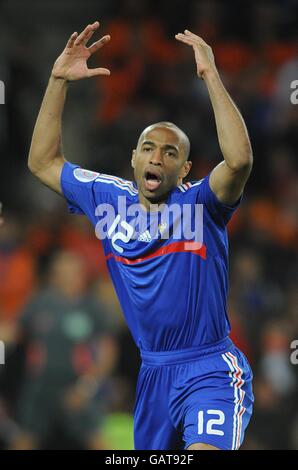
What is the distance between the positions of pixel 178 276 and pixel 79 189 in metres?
0.81

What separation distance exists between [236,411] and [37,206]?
548cm

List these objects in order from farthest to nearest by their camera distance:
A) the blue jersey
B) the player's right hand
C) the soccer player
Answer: the player's right hand
the blue jersey
the soccer player

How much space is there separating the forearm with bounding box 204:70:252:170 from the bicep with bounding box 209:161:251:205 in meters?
0.03

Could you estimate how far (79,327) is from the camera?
7875 mm

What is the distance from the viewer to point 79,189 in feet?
16.9

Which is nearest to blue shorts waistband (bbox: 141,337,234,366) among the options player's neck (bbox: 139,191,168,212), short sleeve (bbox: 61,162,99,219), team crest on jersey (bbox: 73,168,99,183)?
player's neck (bbox: 139,191,168,212)

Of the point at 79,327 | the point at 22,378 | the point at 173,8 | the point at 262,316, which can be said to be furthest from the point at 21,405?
the point at 173,8

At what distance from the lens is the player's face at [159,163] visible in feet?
15.6

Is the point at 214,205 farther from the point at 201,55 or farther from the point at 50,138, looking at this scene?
the point at 50,138

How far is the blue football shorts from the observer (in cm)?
448

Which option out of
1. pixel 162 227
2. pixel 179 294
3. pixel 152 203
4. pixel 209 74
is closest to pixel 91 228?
pixel 152 203

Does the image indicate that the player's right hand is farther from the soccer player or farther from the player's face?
the player's face

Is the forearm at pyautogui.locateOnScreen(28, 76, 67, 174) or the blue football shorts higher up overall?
the forearm at pyautogui.locateOnScreen(28, 76, 67, 174)

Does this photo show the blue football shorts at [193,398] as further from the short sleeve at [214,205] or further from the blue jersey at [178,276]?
the short sleeve at [214,205]
